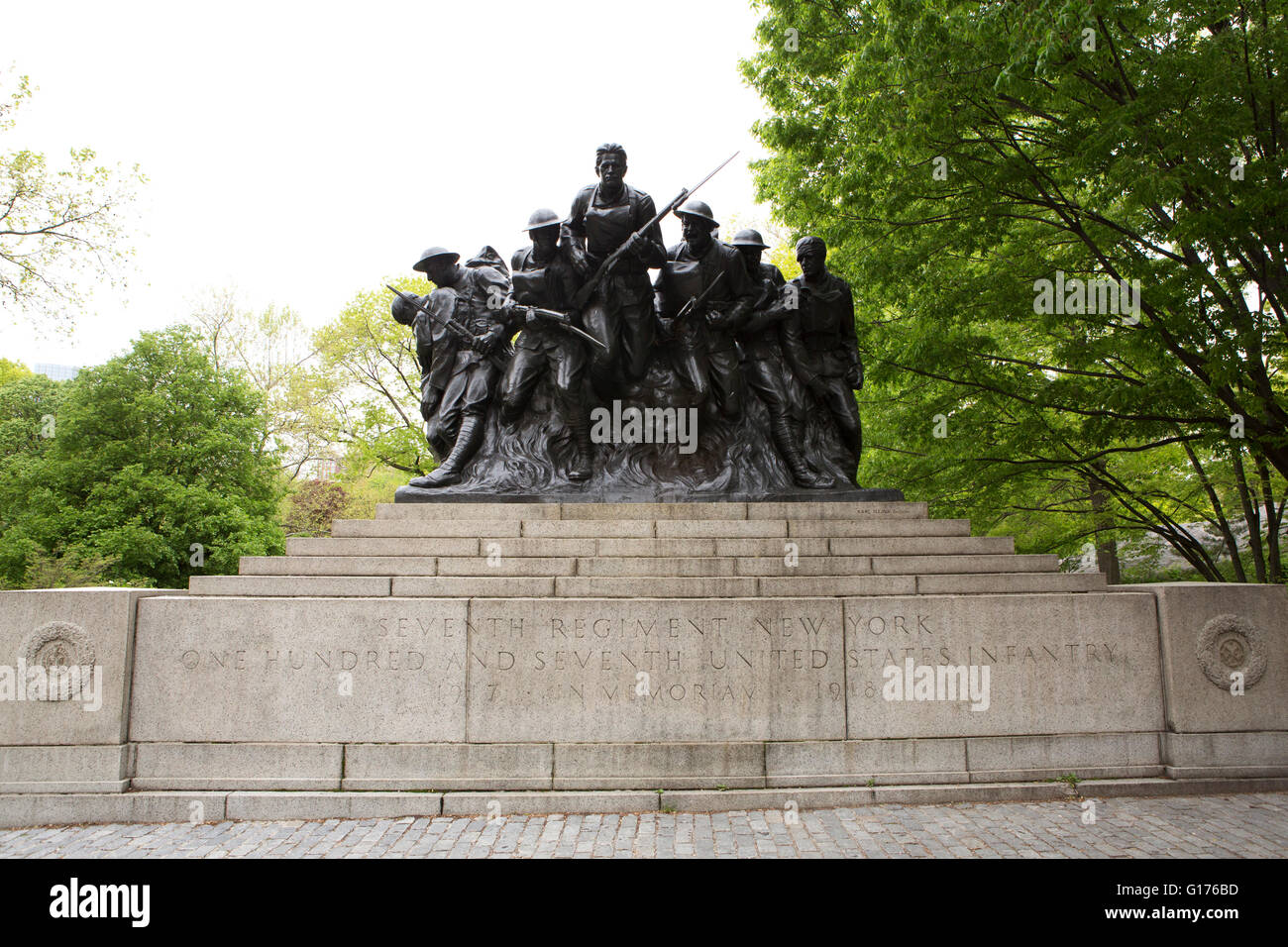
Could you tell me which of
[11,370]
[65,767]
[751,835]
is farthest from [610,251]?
[11,370]

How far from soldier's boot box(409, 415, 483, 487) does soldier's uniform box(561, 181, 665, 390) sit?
153 cm

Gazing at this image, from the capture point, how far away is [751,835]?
20.9 feet

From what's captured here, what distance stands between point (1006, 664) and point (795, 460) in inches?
132

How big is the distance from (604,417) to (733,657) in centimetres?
363

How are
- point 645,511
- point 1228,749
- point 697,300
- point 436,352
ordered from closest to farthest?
point 1228,749
point 645,511
point 697,300
point 436,352

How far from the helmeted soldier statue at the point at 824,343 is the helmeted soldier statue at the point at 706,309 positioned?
0.71 m

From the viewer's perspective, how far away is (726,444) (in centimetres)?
1025

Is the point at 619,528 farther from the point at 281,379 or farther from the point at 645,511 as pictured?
the point at 281,379

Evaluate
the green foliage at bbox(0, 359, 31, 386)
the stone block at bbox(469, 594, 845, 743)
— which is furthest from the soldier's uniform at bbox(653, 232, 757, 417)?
the green foliage at bbox(0, 359, 31, 386)

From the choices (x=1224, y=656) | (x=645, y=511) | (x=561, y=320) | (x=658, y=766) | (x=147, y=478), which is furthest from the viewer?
(x=147, y=478)

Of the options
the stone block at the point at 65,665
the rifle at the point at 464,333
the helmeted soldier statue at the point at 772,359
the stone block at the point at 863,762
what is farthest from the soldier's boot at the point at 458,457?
the stone block at the point at 863,762

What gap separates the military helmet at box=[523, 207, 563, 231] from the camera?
9703 mm

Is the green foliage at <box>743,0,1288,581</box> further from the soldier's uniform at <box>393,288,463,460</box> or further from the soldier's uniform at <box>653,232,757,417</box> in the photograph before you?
the soldier's uniform at <box>393,288,463,460</box>

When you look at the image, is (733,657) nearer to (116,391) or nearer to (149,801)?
(149,801)
